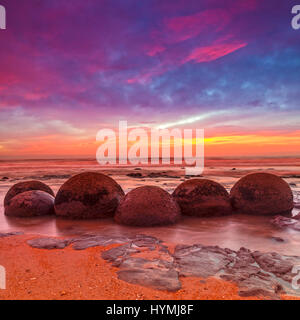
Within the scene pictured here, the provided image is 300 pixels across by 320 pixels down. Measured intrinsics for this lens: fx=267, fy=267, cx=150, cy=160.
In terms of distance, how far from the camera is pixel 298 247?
4.25m

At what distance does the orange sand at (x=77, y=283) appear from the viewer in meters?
2.63

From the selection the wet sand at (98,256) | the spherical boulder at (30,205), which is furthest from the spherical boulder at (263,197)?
the spherical boulder at (30,205)

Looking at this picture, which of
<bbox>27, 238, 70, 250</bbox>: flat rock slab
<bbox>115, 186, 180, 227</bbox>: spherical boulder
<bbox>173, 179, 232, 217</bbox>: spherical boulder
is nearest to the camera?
<bbox>27, 238, 70, 250</bbox>: flat rock slab

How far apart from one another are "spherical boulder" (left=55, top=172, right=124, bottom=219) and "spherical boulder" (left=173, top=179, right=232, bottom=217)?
5.32ft

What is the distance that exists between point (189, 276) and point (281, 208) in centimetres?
450

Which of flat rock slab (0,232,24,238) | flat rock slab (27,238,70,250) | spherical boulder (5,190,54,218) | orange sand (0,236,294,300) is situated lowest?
flat rock slab (0,232,24,238)

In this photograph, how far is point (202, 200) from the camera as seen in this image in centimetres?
641

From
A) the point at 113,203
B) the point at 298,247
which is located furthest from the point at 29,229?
the point at 298,247

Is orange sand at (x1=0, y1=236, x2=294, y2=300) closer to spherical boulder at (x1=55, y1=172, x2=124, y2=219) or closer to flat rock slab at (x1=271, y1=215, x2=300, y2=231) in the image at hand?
spherical boulder at (x1=55, y1=172, x2=124, y2=219)

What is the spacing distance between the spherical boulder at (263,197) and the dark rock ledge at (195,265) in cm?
283

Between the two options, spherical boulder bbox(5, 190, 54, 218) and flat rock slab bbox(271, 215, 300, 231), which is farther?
spherical boulder bbox(5, 190, 54, 218)

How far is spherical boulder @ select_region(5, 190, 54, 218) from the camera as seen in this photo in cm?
662

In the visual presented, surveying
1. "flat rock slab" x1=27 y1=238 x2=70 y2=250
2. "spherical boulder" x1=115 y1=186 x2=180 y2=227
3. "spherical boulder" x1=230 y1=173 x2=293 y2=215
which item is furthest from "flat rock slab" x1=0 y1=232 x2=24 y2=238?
"spherical boulder" x1=230 y1=173 x2=293 y2=215

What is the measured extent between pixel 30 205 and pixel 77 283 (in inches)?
171
